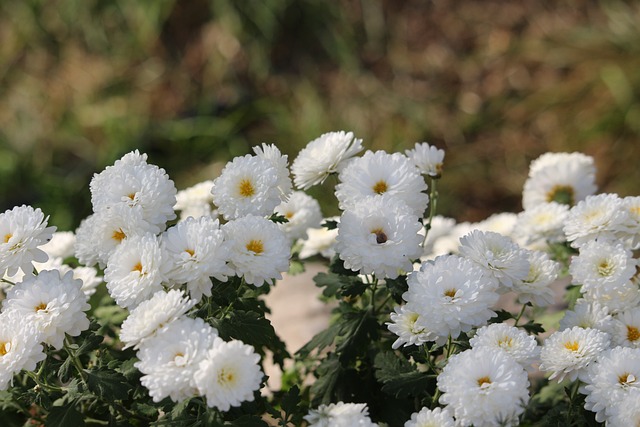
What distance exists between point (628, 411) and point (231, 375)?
0.53 metres

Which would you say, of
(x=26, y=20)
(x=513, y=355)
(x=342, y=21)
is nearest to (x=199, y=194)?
(x=513, y=355)

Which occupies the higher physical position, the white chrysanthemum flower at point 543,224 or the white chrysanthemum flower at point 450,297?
the white chrysanthemum flower at point 543,224

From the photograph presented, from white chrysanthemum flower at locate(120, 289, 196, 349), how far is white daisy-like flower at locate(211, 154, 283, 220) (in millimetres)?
246

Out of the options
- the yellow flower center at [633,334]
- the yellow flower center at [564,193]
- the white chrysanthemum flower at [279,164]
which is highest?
the yellow flower center at [564,193]

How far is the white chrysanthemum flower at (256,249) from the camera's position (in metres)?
1.31

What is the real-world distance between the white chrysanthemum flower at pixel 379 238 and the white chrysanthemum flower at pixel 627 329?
0.34m

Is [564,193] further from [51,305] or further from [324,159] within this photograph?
[51,305]

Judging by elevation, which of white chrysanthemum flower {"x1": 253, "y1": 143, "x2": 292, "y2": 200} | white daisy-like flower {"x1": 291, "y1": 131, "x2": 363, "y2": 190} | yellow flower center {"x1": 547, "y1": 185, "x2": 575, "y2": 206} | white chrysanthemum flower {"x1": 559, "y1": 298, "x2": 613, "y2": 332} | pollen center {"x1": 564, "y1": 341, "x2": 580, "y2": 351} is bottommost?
pollen center {"x1": 564, "y1": 341, "x2": 580, "y2": 351}

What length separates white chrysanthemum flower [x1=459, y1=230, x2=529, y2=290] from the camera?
1.38 metres

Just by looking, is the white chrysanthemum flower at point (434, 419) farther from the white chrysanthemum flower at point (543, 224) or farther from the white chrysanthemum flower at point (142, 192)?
A: the white chrysanthemum flower at point (543, 224)

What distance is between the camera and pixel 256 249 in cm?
133

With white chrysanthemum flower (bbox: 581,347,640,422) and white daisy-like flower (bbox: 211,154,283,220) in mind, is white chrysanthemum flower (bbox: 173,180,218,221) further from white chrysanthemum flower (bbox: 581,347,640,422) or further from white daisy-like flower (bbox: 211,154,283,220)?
white chrysanthemum flower (bbox: 581,347,640,422)

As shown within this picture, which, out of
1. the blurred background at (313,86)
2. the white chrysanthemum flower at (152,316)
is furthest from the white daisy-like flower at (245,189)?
the blurred background at (313,86)

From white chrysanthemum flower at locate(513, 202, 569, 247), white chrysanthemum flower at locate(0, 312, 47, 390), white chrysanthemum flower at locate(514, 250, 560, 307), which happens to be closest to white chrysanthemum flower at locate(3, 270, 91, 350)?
white chrysanthemum flower at locate(0, 312, 47, 390)
